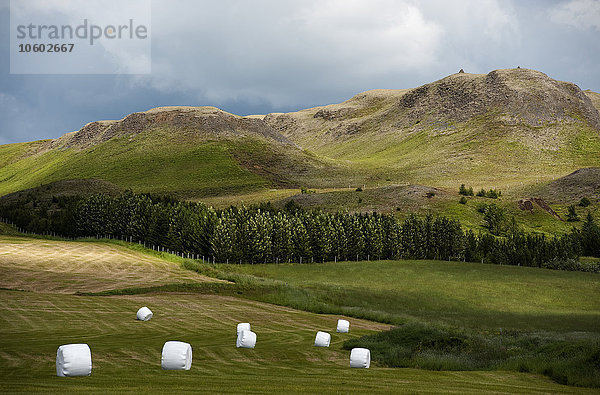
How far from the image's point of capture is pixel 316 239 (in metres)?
104

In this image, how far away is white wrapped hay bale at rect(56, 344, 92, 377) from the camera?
19219 millimetres

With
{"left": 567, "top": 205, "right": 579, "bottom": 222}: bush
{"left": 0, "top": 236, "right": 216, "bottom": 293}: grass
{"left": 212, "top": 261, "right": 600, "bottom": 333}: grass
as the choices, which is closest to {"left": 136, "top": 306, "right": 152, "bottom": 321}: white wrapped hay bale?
{"left": 212, "top": 261, "right": 600, "bottom": 333}: grass

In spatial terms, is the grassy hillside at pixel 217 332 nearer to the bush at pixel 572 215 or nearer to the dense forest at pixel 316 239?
the dense forest at pixel 316 239

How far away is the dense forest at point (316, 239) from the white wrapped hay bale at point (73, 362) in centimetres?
7799

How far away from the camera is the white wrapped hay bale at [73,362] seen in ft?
63.1

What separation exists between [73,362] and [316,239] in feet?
280

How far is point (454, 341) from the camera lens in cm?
3200

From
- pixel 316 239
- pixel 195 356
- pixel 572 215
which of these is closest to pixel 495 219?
pixel 572 215

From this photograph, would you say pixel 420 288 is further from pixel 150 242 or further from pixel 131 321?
pixel 150 242

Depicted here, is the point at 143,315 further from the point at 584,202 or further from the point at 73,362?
the point at 584,202

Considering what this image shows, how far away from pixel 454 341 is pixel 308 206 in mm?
131691

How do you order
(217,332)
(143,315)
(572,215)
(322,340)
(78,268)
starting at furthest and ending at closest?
1. (572,215)
2. (78,268)
3. (143,315)
4. (217,332)
5. (322,340)

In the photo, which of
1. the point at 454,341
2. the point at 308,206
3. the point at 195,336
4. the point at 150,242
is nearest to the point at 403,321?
the point at 454,341

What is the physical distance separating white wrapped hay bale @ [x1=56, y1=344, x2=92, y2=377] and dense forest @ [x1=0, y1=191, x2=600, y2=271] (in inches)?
3071
